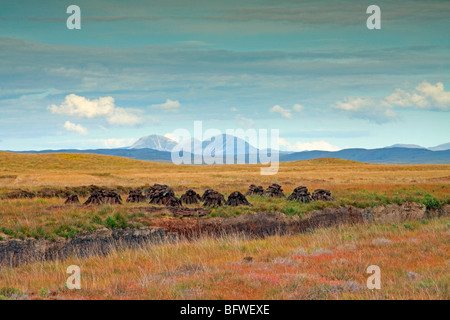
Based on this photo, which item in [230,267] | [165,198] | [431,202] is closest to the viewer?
[230,267]

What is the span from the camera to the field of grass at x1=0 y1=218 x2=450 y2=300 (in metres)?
8.69

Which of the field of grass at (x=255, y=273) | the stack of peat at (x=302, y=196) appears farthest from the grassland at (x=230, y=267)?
the stack of peat at (x=302, y=196)

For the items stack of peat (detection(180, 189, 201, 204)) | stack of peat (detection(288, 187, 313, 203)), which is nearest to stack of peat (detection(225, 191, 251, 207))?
stack of peat (detection(180, 189, 201, 204))

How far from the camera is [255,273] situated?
1055cm

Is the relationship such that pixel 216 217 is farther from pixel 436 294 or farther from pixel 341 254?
pixel 436 294

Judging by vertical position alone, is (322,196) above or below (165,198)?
below

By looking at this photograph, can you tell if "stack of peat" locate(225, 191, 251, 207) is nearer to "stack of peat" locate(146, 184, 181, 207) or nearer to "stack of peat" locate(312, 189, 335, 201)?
"stack of peat" locate(146, 184, 181, 207)

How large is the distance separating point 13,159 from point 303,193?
112 m

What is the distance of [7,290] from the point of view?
370 inches

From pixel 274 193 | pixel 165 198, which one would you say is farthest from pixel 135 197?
pixel 274 193

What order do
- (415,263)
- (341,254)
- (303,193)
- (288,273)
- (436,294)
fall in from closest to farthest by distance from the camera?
(436,294), (288,273), (415,263), (341,254), (303,193)

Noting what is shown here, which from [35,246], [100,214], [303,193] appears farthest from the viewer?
[303,193]

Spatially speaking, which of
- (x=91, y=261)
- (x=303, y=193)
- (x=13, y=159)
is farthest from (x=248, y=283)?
(x=13, y=159)

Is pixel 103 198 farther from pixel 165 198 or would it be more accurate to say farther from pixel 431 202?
pixel 431 202
